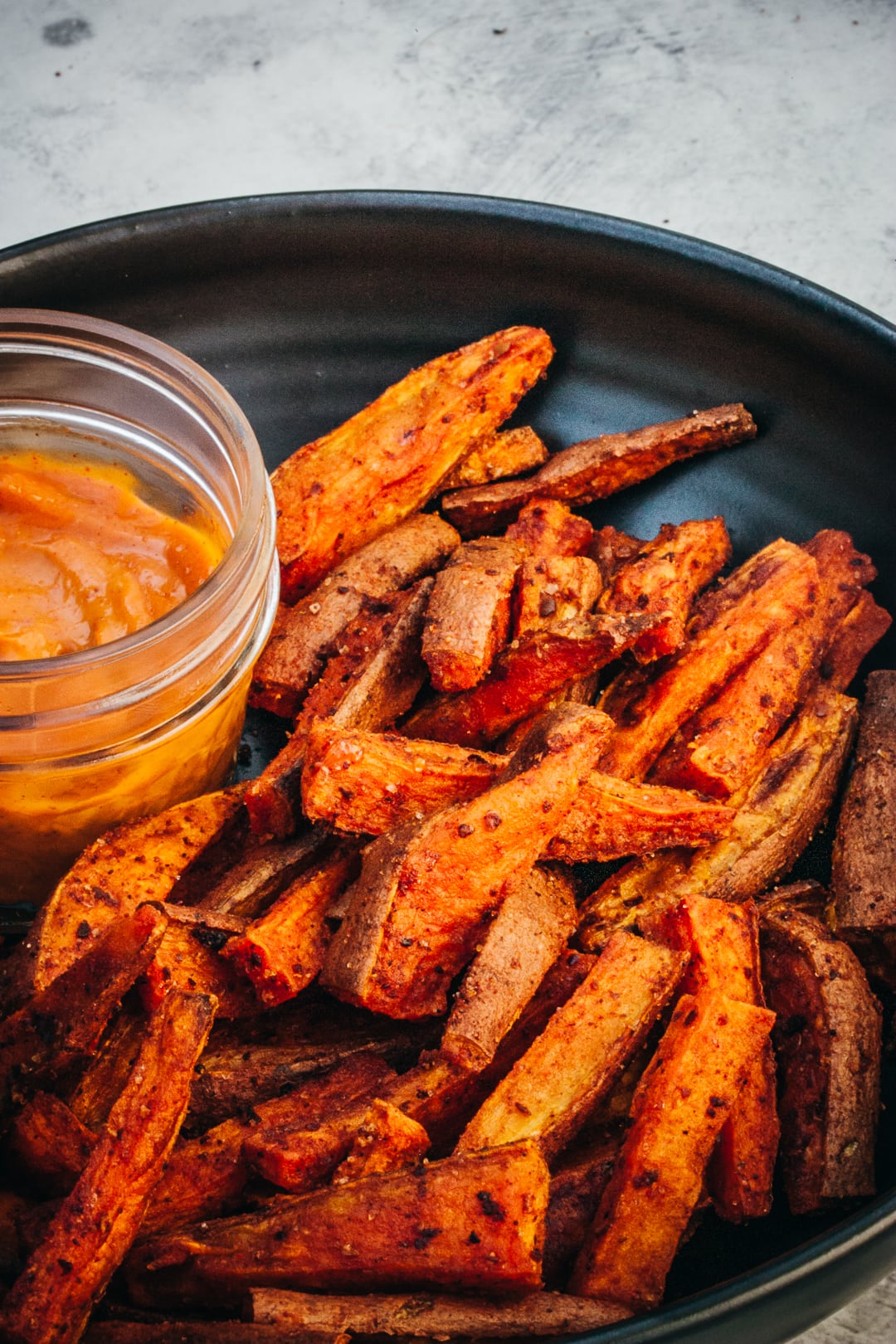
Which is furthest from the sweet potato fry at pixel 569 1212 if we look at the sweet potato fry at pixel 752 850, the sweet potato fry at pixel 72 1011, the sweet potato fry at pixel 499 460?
the sweet potato fry at pixel 499 460

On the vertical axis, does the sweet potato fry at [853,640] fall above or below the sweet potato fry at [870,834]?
above

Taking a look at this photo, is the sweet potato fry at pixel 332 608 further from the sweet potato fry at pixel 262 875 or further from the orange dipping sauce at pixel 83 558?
the sweet potato fry at pixel 262 875

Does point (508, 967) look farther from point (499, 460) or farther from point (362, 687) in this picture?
point (499, 460)

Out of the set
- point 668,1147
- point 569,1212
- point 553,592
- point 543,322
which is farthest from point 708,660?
point 543,322

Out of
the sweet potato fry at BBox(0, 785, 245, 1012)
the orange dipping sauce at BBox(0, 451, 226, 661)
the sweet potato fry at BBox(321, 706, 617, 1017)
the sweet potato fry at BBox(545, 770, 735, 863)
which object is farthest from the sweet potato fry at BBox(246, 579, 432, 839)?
the sweet potato fry at BBox(545, 770, 735, 863)

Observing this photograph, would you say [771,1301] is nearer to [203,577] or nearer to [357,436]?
[203,577]

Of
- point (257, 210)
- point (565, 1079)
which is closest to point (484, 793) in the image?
point (565, 1079)

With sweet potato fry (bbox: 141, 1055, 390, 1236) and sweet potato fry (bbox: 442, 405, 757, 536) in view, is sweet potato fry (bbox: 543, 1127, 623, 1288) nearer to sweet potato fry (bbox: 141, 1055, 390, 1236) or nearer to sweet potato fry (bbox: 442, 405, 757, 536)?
sweet potato fry (bbox: 141, 1055, 390, 1236)
